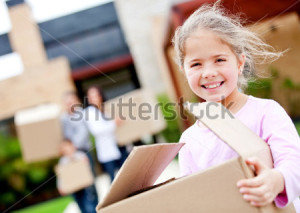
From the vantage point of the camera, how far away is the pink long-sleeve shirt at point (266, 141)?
0.94 m

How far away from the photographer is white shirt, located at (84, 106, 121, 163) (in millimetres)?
3928

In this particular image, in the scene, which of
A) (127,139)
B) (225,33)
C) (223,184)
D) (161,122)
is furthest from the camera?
(161,122)

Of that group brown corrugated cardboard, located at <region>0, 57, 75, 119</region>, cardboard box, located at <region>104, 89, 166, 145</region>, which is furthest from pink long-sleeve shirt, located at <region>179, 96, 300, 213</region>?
brown corrugated cardboard, located at <region>0, 57, 75, 119</region>

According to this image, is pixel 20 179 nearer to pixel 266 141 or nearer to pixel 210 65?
pixel 210 65

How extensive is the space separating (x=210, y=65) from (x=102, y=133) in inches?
113

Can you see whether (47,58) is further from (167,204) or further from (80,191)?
(167,204)

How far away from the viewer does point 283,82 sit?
906 cm

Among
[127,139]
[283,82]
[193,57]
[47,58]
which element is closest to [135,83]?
[47,58]

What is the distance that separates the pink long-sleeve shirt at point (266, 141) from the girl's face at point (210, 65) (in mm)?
90

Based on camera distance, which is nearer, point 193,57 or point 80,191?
point 193,57

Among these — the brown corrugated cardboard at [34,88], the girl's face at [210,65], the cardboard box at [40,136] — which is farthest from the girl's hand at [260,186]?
the brown corrugated cardboard at [34,88]

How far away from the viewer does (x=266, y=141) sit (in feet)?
3.47

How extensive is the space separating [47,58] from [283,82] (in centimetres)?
724

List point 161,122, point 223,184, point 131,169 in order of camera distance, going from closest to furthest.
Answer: point 223,184 < point 131,169 < point 161,122
